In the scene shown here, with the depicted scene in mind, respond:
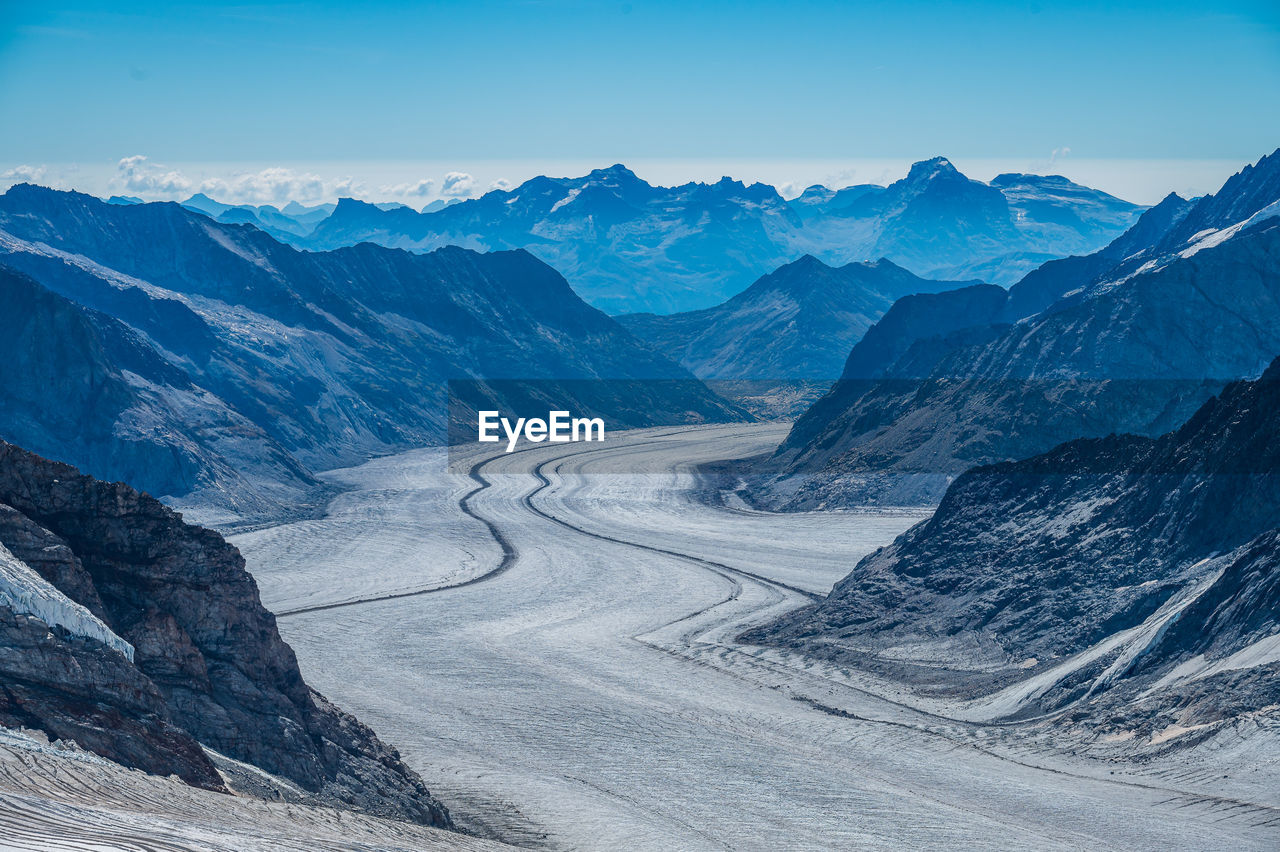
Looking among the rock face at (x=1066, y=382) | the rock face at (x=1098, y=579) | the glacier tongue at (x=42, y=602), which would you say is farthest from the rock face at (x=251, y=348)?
the glacier tongue at (x=42, y=602)

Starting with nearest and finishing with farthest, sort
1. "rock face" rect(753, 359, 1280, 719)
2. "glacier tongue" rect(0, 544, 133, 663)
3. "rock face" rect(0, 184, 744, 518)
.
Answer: "glacier tongue" rect(0, 544, 133, 663), "rock face" rect(753, 359, 1280, 719), "rock face" rect(0, 184, 744, 518)

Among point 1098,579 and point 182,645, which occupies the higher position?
point 182,645

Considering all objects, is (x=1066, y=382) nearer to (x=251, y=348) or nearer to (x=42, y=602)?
(x=42, y=602)

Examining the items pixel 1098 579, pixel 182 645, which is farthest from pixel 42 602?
pixel 1098 579

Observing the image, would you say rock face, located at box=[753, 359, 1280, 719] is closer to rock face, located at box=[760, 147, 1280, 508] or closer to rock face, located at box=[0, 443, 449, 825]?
rock face, located at box=[0, 443, 449, 825]

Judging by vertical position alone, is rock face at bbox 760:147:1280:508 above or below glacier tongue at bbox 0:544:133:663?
above

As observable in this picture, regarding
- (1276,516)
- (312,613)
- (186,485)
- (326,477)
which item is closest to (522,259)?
(326,477)

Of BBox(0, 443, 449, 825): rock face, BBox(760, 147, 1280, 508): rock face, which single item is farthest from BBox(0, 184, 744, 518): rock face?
BBox(0, 443, 449, 825): rock face
